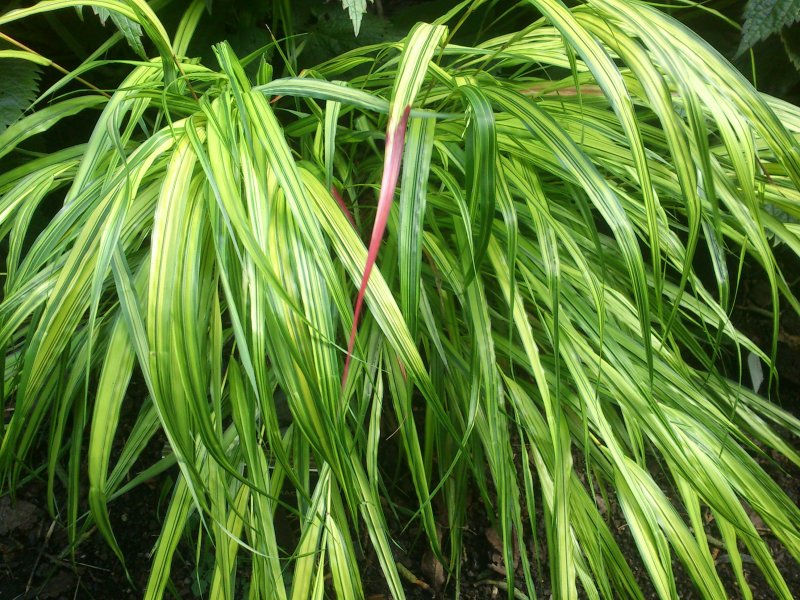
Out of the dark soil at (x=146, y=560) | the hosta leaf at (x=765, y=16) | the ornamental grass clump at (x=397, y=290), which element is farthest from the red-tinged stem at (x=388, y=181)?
the hosta leaf at (x=765, y=16)

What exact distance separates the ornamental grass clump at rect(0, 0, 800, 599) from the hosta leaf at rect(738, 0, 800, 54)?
155 mm

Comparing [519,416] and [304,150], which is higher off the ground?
[304,150]

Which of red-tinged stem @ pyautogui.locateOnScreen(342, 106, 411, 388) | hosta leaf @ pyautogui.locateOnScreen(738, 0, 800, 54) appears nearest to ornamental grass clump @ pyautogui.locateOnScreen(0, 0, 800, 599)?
red-tinged stem @ pyautogui.locateOnScreen(342, 106, 411, 388)

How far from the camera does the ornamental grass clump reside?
0.55 meters

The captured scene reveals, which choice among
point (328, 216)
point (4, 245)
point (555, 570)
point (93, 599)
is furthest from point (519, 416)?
point (4, 245)

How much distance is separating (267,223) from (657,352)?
1.47ft

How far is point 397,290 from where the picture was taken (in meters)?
0.77

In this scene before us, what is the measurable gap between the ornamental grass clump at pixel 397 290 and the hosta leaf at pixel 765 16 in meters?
0.16

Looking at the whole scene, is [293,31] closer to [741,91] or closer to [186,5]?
[186,5]

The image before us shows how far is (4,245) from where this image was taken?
2.99 ft

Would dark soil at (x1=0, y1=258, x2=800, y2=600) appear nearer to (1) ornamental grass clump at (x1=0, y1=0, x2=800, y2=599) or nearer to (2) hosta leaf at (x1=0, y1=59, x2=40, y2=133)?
(1) ornamental grass clump at (x1=0, y1=0, x2=800, y2=599)

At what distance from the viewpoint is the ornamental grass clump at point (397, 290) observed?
1.81 ft

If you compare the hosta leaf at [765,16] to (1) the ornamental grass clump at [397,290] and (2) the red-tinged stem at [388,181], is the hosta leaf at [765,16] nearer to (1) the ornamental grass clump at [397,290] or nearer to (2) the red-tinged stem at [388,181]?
(1) the ornamental grass clump at [397,290]

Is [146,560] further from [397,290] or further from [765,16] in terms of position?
[765,16]
